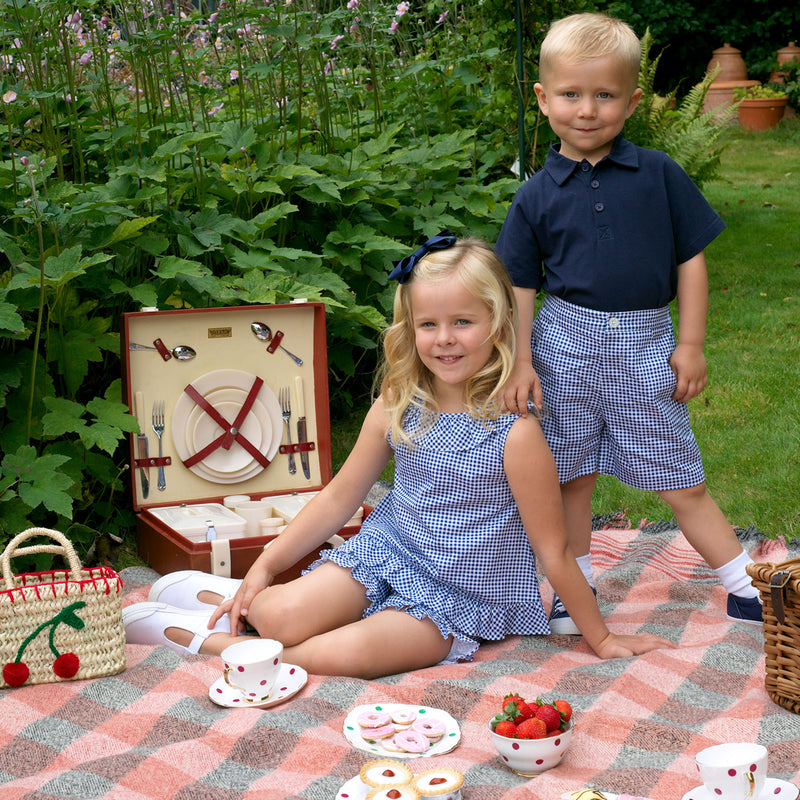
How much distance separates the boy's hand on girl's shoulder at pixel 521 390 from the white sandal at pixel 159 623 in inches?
33.5

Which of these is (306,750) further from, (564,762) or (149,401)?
(149,401)

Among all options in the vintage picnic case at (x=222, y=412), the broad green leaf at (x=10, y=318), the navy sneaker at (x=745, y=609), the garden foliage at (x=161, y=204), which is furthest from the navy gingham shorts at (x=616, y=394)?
the broad green leaf at (x=10, y=318)

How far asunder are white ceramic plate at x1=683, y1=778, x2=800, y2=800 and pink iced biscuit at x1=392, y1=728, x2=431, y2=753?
493 millimetres

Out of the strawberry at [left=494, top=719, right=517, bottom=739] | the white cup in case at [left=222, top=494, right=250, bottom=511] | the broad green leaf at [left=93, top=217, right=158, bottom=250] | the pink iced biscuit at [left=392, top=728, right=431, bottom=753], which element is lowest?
the white cup in case at [left=222, top=494, right=250, bottom=511]

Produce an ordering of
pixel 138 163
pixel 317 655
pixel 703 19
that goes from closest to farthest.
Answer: pixel 317 655, pixel 138 163, pixel 703 19

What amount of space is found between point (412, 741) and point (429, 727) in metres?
0.06

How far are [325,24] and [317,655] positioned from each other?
2.55m

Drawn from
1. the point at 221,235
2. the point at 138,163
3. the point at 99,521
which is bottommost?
the point at 99,521

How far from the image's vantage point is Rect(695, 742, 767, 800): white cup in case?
5.10 feet

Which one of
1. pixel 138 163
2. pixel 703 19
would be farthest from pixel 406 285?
pixel 703 19

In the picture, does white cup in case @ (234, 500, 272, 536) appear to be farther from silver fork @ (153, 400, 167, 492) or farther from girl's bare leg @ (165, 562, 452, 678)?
girl's bare leg @ (165, 562, 452, 678)

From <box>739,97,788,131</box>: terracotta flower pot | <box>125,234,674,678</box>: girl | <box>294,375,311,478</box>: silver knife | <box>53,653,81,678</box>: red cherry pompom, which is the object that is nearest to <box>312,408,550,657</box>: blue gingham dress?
<box>125,234,674,678</box>: girl

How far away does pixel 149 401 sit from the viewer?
3117 millimetres

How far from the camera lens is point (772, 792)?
1596 mm
